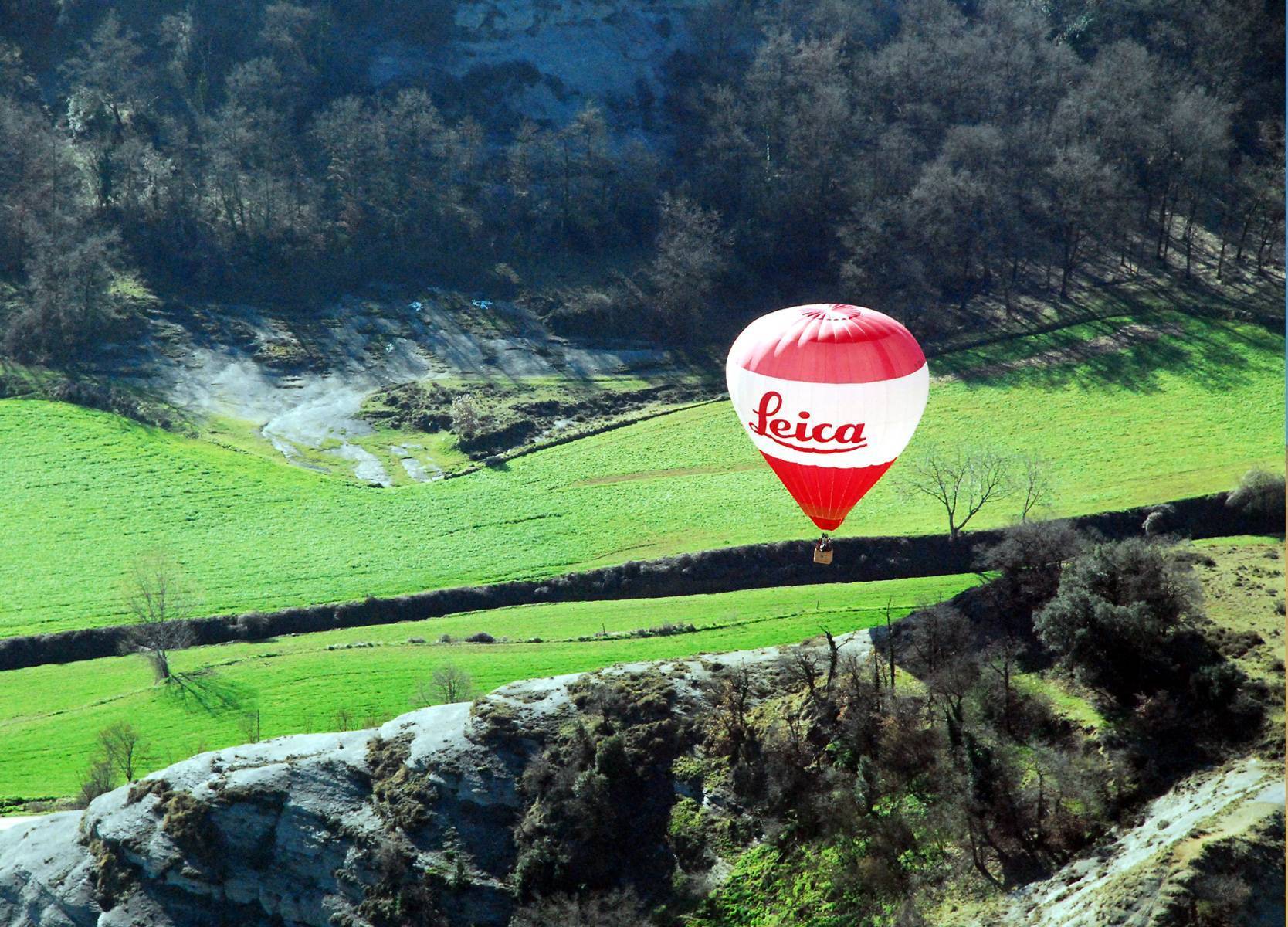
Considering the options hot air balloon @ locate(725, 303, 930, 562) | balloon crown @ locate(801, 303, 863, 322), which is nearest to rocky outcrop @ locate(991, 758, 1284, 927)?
hot air balloon @ locate(725, 303, 930, 562)

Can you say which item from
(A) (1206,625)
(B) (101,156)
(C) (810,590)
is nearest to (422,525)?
(C) (810,590)

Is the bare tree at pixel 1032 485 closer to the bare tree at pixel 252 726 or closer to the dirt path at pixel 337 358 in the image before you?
the bare tree at pixel 252 726

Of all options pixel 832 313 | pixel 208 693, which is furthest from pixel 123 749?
pixel 832 313

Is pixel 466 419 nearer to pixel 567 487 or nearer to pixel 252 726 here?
pixel 567 487

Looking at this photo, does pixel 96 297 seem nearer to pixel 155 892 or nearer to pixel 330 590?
pixel 330 590

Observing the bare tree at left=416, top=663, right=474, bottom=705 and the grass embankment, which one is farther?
the bare tree at left=416, top=663, right=474, bottom=705

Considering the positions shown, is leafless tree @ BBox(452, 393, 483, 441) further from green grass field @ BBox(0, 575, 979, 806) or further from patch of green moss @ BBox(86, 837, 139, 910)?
patch of green moss @ BBox(86, 837, 139, 910)
